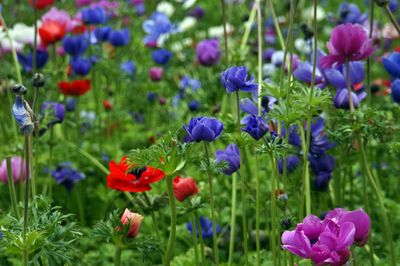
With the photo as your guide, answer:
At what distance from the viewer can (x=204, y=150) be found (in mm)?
2283

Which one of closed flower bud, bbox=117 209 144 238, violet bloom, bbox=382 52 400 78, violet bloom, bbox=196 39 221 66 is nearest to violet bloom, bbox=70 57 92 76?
violet bloom, bbox=196 39 221 66

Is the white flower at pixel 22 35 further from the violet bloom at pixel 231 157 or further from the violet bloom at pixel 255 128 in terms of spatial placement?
the violet bloom at pixel 255 128

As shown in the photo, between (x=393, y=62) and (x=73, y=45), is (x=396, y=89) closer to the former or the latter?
(x=393, y=62)

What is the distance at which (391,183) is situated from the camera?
2.95m

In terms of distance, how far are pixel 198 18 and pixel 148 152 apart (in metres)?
3.56

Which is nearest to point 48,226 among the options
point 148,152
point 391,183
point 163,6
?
point 148,152

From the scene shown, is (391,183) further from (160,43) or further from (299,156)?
(160,43)

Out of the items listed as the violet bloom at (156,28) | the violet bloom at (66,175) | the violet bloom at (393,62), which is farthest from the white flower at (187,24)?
the violet bloom at (393,62)

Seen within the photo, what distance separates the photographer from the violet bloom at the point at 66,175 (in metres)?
2.82

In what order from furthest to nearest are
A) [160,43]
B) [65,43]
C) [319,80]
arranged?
[160,43] → [65,43] → [319,80]

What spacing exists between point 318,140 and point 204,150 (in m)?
0.34

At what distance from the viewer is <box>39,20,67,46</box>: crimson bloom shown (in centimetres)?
312

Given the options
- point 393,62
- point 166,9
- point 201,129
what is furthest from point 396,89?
point 166,9

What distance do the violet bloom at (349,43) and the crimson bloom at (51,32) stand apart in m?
1.50
